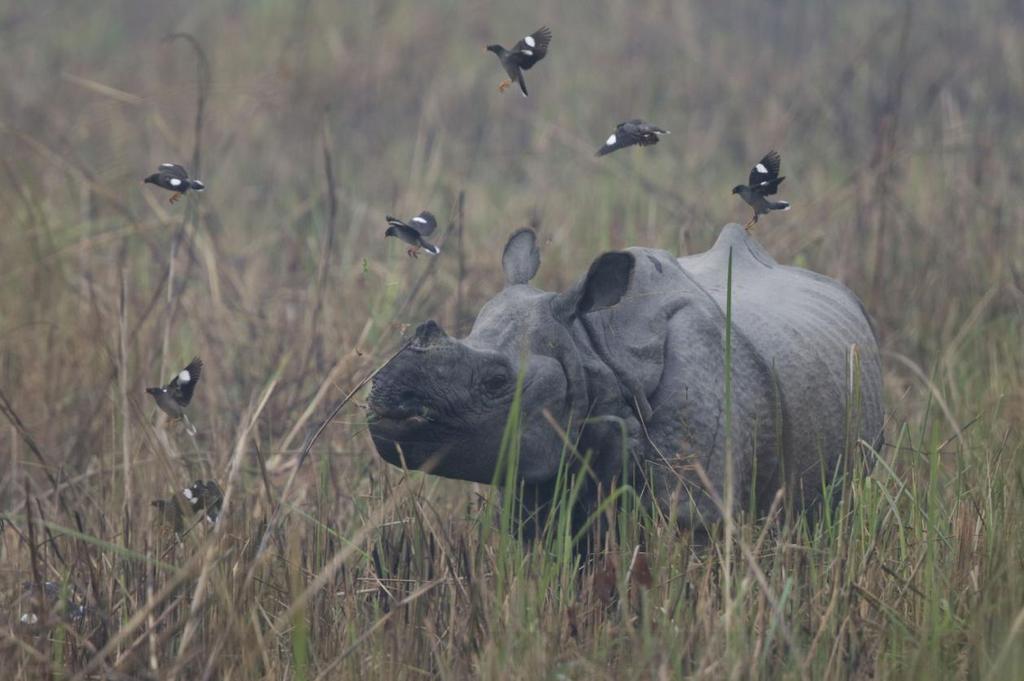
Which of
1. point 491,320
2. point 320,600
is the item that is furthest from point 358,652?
point 491,320

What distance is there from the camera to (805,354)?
3938 millimetres

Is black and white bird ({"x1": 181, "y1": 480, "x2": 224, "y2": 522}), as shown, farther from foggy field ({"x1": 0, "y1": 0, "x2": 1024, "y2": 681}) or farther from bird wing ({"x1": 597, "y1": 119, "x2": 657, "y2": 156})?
bird wing ({"x1": 597, "y1": 119, "x2": 657, "y2": 156})

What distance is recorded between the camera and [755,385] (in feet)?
12.4

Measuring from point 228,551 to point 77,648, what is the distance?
36cm

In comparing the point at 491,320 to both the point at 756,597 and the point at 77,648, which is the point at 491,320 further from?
the point at 77,648

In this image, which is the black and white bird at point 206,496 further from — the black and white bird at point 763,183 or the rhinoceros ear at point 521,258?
the black and white bird at point 763,183

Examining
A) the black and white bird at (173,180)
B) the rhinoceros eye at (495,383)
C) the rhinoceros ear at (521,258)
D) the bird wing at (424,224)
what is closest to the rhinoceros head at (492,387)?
the rhinoceros eye at (495,383)

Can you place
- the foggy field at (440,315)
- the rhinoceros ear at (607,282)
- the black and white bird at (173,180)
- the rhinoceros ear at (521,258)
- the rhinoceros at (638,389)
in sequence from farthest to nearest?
the rhinoceros ear at (521,258) → the black and white bird at (173,180) → the rhinoceros ear at (607,282) → the rhinoceros at (638,389) → the foggy field at (440,315)

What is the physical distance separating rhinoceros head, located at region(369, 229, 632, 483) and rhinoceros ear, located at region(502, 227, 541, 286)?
13cm

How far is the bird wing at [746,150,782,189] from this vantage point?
152 inches

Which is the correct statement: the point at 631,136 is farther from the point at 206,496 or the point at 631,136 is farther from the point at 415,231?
the point at 206,496

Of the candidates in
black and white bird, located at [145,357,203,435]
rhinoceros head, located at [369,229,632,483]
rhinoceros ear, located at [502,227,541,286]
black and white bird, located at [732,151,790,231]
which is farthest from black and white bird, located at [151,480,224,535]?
black and white bird, located at [732,151,790,231]

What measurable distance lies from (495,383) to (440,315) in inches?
111

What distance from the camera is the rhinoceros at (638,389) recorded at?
3.29 metres
